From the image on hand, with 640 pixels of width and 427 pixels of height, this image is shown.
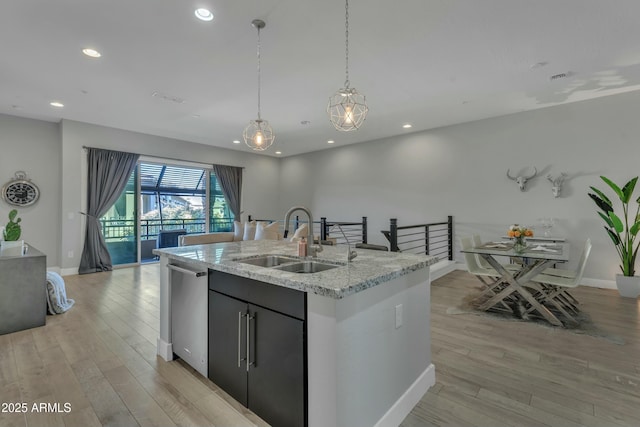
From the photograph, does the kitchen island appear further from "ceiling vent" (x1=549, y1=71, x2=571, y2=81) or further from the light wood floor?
"ceiling vent" (x1=549, y1=71, x2=571, y2=81)

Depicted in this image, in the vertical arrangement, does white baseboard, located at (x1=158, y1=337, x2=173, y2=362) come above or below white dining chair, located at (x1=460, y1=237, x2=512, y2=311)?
below

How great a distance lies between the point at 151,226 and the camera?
7.09 metres

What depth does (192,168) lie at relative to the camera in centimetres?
752

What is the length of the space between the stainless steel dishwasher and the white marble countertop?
10 cm

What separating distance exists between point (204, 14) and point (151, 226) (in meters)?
5.81

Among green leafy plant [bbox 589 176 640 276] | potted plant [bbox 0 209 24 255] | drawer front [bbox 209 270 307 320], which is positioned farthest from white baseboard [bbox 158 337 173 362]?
green leafy plant [bbox 589 176 640 276]

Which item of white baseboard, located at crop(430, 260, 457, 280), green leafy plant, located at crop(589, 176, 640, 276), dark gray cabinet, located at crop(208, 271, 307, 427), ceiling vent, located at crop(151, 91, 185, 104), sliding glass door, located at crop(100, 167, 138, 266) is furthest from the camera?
sliding glass door, located at crop(100, 167, 138, 266)

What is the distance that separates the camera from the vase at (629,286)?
4031 millimetres

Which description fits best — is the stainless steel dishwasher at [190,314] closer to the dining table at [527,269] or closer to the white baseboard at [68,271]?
the dining table at [527,269]

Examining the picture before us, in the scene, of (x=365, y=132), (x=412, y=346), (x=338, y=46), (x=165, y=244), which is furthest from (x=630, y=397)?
(x=165, y=244)

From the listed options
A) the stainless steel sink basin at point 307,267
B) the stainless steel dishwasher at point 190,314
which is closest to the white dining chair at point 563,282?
the stainless steel sink basin at point 307,267

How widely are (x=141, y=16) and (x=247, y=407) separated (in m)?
3.12

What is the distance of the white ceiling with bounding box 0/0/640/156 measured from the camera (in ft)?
8.20

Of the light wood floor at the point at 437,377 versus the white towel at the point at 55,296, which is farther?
the white towel at the point at 55,296
